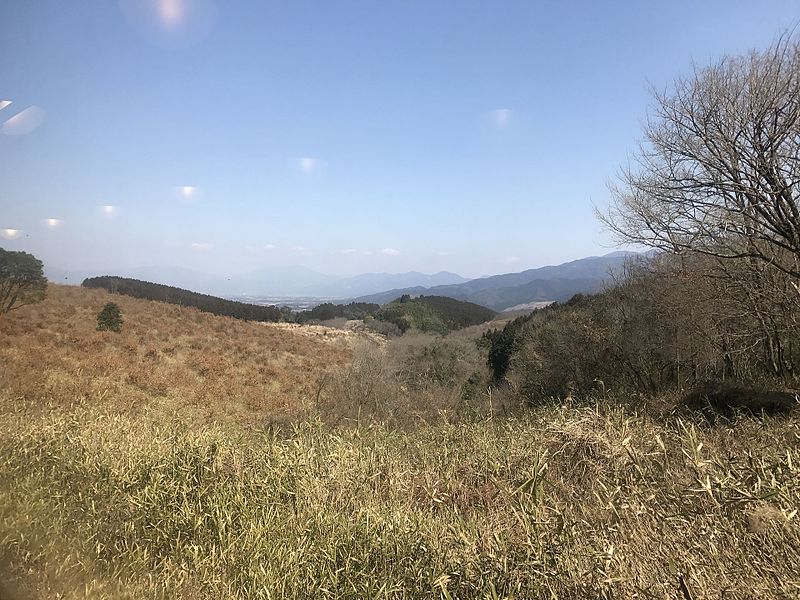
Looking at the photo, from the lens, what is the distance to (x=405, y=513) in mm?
3680

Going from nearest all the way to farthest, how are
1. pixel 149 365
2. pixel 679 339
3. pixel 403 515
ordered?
1. pixel 403 515
2. pixel 679 339
3. pixel 149 365

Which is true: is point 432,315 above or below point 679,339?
below

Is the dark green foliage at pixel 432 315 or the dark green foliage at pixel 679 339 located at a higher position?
the dark green foliage at pixel 679 339

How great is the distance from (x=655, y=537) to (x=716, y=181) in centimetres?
758

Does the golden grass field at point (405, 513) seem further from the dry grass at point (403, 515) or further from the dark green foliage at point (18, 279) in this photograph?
the dark green foliage at point (18, 279)

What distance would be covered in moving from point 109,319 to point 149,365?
158 inches

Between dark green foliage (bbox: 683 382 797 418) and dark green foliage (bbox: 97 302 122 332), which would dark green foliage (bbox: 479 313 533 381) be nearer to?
dark green foliage (bbox: 683 382 797 418)

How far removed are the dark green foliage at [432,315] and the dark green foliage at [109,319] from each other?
34017mm

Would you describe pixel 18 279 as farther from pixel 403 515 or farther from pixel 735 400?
pixel 735 400

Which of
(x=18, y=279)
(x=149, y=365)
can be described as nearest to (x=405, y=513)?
(x=149, y=365)

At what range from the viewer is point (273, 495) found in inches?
169

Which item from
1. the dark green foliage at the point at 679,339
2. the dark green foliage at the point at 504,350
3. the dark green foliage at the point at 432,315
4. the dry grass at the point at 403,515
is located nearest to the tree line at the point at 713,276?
the dark green foliage at the point at 679,339

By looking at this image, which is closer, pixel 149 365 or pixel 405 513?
pixel 405 513

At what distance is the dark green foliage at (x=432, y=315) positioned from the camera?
176ft
